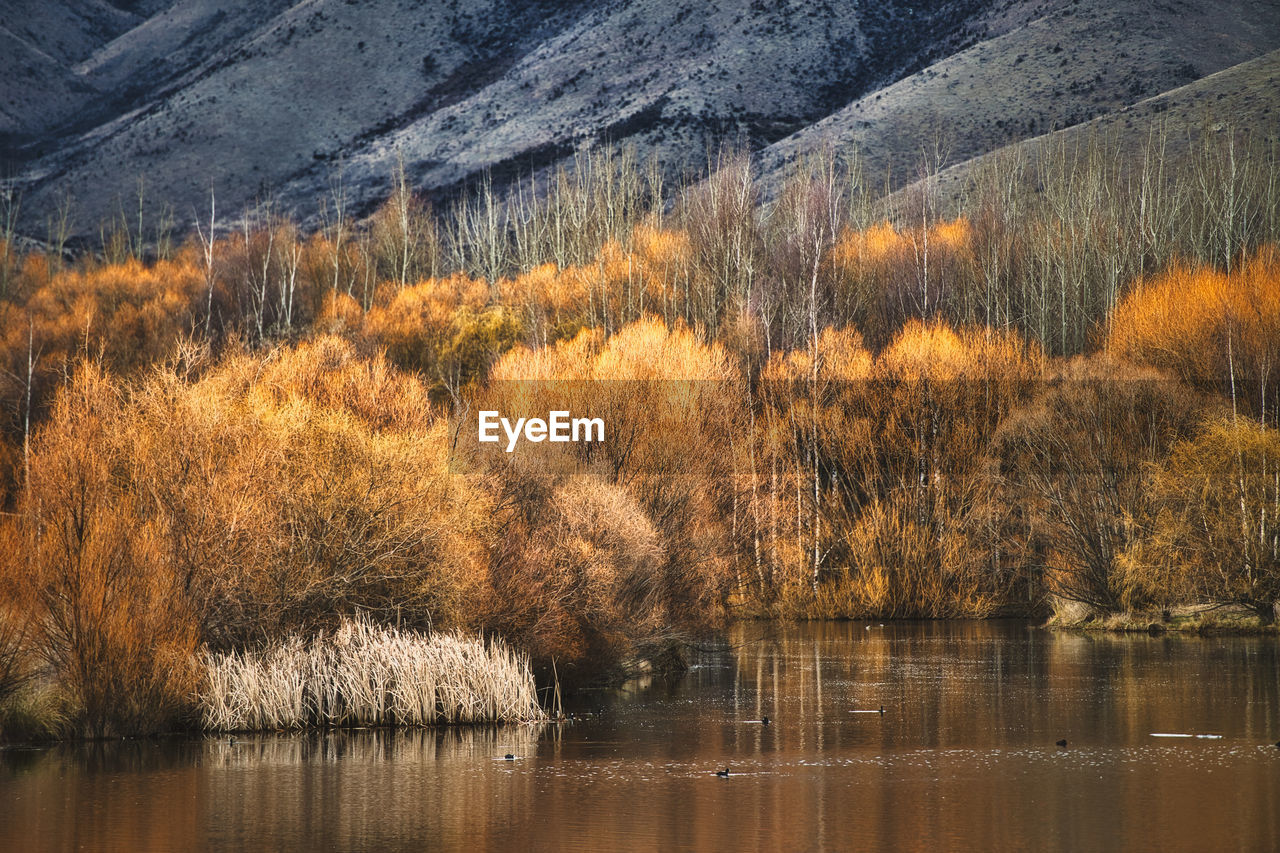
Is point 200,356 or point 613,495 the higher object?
point 200,356

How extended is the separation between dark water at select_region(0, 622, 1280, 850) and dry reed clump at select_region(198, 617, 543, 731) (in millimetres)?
645

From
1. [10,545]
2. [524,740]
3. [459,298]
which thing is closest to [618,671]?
[524,740]

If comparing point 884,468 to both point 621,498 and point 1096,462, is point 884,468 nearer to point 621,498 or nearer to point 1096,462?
point 1096,462

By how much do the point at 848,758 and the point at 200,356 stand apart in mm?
16089

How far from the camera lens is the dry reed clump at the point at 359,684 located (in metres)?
26.3

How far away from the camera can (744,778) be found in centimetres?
2222

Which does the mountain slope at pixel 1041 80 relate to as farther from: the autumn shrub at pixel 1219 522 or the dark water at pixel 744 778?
the dark water at pixel 744 778

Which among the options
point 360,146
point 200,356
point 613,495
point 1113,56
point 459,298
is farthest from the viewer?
point 360,146

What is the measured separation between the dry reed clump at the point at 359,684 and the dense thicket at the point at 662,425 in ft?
2.62

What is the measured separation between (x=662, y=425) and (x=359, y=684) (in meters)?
20.1

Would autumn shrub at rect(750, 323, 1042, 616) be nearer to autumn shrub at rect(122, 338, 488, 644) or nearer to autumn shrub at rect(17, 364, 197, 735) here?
autumn shrub at rect(122, 338, 488, 644)

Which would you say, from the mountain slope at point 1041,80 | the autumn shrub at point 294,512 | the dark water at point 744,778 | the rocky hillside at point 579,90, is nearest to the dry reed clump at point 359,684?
the dark water at point 744,778

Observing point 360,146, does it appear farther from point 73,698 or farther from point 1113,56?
point 73,698

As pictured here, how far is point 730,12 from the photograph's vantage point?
481ft
